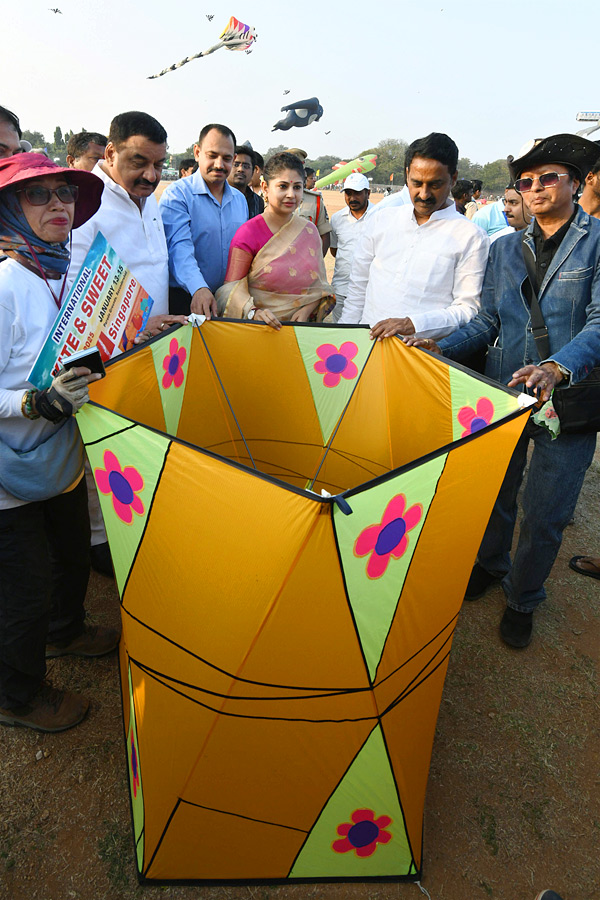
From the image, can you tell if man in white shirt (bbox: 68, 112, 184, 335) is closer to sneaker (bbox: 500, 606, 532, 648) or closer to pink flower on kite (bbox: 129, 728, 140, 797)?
pink flower on kite (bbox: 129, 728, 140, 797)

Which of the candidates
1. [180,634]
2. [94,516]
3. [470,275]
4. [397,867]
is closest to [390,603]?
[180,634]

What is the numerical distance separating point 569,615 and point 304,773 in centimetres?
216

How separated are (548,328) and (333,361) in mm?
912

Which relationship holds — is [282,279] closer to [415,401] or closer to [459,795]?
[415,401]

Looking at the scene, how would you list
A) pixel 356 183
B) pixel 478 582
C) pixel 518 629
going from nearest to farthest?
1. pixel 518 629
2. pixel 478 582
3. pixel 356 183

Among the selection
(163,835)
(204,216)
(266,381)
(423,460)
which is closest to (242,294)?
(266,381)

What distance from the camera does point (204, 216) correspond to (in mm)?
3088

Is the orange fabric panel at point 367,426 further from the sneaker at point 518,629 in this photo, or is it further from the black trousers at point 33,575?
the black trousers at point 33,575

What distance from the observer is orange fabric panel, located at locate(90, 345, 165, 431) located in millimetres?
1727

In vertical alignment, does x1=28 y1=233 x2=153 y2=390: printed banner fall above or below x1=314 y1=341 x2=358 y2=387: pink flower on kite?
above

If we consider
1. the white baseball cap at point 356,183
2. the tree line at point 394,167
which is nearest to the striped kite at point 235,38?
the white baseball cap at point 356,183

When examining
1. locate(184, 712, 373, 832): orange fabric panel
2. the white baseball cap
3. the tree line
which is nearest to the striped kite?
the white baseball cap

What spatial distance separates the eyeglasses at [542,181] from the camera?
2.08 metres

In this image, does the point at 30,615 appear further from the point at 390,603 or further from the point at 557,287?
the point at 557,287
